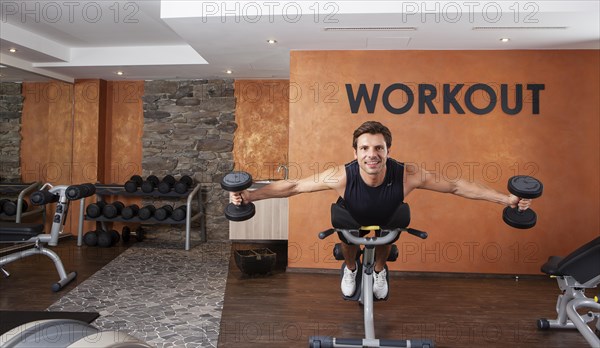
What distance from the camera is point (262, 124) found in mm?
6094

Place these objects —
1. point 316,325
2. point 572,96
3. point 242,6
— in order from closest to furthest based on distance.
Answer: point 316,325, point 242,6, point 572,96

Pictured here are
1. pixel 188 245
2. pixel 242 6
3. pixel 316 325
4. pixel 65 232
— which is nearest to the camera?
pixel 316 325

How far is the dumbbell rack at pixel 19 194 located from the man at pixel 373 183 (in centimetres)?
372

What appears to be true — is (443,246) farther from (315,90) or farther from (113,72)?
(113,72)

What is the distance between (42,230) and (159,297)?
120 cm

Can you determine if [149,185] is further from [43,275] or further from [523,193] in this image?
[523,193]

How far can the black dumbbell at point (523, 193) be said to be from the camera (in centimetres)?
206

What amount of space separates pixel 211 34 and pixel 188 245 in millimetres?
2625

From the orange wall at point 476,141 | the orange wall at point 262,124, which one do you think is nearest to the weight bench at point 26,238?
the orange wall at point 476,141

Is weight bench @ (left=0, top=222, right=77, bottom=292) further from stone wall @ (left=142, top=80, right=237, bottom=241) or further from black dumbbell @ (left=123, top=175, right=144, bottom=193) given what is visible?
stone wall @ (left=142, top=80, right=237, bottom=241)

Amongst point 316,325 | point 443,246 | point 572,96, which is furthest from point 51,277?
point 572,96

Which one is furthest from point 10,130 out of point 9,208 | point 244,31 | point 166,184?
point 244,31

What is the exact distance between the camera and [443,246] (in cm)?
429

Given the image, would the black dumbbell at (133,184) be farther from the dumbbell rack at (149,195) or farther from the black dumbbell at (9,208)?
the black dumbbell at (9,208)
